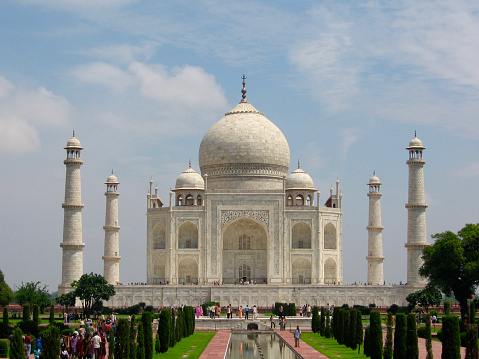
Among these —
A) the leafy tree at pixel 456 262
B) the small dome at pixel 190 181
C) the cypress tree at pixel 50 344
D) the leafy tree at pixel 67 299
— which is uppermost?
the small dome at pixel 190 181

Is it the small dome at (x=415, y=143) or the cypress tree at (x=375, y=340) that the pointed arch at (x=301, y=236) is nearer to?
the small dome at (x=415, y=143)

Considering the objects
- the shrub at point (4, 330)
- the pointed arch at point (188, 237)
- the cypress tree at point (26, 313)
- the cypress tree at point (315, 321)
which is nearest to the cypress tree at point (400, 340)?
the cypress tree at point (315, 321)

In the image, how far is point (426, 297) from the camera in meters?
30.7

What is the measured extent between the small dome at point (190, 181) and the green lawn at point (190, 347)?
14318 mm

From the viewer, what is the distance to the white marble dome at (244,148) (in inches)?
1553

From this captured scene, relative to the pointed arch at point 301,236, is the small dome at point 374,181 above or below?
above

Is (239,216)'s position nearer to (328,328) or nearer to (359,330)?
(328,328)

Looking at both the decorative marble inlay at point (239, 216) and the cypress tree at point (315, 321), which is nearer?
the cypress tree at point (315, 321)

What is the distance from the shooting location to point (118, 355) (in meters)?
15.8

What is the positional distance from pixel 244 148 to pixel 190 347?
1916 centimetres

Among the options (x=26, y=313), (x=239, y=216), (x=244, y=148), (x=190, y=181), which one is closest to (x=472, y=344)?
(x=26, y=313)

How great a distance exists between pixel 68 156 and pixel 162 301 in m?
7.53

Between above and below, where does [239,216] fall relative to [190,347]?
above

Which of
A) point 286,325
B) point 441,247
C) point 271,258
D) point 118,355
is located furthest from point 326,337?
point 271,258
